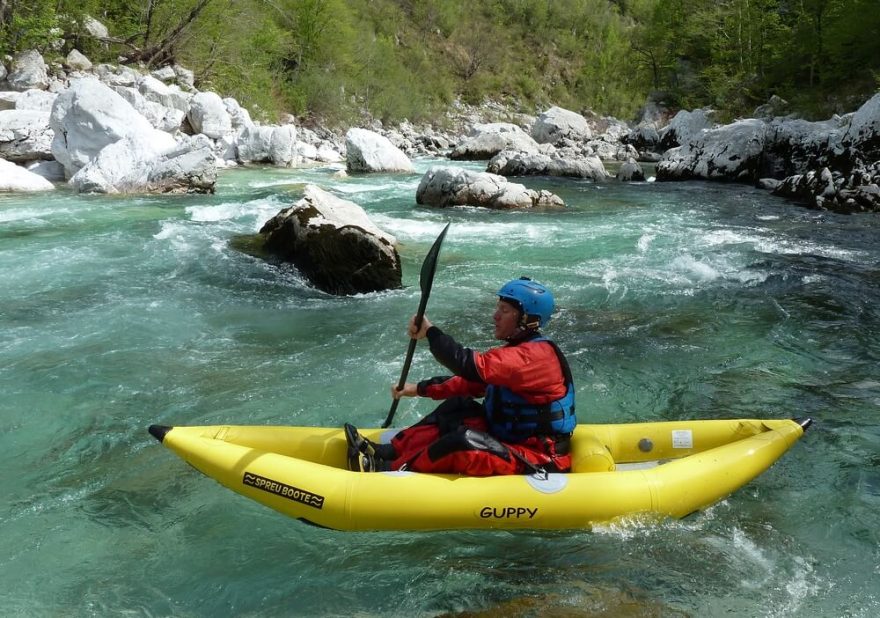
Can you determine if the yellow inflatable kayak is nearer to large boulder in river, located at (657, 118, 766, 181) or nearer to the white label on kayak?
the white label on kayak

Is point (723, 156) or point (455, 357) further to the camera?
point (723, 156)

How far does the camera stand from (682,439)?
11.5 ft

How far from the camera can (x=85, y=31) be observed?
1964cm

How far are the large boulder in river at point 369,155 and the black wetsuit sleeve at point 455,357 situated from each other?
1577 cm

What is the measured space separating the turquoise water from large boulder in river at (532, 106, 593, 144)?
19825 mm

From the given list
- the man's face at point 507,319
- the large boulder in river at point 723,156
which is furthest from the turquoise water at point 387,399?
the large boulder in river at point 723,156

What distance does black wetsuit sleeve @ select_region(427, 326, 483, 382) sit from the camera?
2.90 m

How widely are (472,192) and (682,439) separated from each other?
953cm

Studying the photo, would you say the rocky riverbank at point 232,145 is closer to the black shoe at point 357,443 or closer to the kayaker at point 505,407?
the black shoe at point 357,443

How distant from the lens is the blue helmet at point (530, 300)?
9.69ft

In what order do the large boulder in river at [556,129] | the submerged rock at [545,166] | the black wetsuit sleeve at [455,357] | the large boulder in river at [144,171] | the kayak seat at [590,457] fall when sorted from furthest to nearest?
the large boulder in river at [556,129] < the submerged rock at [545,166] < the large boulder in river at [144,171] < the kayak seat at [590,457] < the black wetsuit sleeve at [455,357]

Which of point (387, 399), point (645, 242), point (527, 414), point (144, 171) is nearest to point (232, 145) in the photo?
point (144, 171)

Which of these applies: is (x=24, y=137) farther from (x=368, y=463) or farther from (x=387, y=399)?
(x=368, y=463)

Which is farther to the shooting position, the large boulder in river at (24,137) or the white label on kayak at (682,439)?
the large boulder in river at (24,137)
